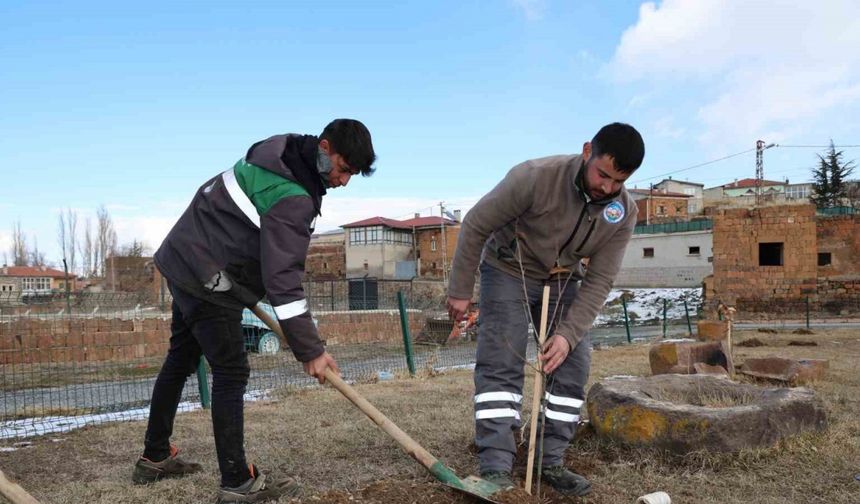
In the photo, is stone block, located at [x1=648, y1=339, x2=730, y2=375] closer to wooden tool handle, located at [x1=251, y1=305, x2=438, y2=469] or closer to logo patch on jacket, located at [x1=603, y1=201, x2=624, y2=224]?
logo patch on jacket, located at [x1=603, y1=201, x2=624, y2=224]

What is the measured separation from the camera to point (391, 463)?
137 inches

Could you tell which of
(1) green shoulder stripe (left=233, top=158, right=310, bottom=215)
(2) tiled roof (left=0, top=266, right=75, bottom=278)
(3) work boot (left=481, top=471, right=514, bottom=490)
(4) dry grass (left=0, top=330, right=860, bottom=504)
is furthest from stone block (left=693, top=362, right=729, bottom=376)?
(2) tiled roof (left=0, top=266, right=75, bottom=278)

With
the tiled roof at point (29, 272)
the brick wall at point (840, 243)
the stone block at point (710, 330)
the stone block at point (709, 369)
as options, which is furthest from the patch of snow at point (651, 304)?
the tiled roof at point (29, 272)

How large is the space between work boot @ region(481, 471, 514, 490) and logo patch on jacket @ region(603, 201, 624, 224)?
50.2 inches

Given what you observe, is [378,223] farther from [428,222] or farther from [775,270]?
[775,270]

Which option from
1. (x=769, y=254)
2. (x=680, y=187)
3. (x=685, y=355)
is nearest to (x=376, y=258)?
(x=769, y=254)

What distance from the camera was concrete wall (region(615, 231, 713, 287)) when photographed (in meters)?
34.3

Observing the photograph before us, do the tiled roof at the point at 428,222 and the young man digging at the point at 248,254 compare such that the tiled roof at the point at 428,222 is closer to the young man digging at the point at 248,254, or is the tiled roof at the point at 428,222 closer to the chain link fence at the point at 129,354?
the chain link fence at the point at 129,354

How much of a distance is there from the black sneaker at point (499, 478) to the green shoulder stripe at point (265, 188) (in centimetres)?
145

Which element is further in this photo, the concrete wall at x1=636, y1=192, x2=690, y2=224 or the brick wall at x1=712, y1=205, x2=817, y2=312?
the concrete wall at x1=636, y1=192, x2=690, y2=224

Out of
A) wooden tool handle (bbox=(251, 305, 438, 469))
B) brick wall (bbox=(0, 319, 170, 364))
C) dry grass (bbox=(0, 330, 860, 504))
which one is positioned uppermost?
wooden tool handle (bbox=(251, 305, 438, 469))

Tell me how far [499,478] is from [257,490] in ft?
3.51

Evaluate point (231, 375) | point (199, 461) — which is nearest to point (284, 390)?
point (199, 461)

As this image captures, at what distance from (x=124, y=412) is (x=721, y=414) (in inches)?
180
